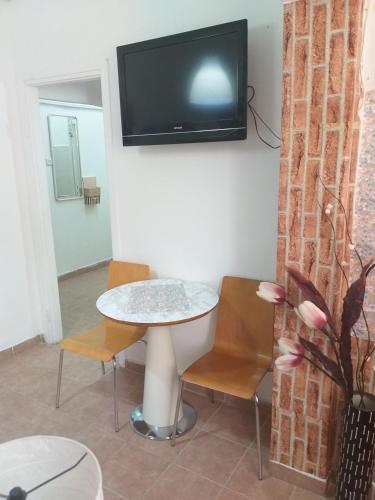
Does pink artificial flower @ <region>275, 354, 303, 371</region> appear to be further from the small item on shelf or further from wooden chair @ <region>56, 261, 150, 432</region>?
the small item on shelf

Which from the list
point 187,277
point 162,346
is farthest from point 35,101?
point 162,346

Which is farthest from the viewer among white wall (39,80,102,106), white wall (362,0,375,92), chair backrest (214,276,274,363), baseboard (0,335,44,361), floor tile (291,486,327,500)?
white wall (39,80,102,106)

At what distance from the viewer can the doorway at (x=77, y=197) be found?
465 centimetres

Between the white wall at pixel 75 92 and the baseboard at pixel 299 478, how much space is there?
3.23 metres

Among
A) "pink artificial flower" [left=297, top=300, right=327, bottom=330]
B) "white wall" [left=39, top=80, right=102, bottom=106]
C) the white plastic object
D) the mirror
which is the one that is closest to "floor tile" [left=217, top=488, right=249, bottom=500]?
"pink artificial flower" [left=297, top=300, right=327, bottom=330]

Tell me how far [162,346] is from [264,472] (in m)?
0.80

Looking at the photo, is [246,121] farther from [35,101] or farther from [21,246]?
[21,246]

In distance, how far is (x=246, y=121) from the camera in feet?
6.53

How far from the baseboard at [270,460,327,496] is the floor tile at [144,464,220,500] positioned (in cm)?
29

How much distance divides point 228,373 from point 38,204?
6.64ft

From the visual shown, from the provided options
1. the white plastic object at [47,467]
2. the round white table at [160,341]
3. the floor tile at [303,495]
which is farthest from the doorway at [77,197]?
the white plastic object at [47,467]

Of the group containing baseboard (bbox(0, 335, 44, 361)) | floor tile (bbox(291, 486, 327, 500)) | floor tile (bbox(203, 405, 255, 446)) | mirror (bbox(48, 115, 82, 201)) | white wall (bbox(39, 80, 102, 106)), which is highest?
white wall (bbox(39, 80, 102, 106))

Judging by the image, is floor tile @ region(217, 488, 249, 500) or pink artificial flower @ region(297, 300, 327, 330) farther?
floor tile @ region(217, 488, 249, 500)

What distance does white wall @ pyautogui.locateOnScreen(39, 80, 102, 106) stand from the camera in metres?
3.50
